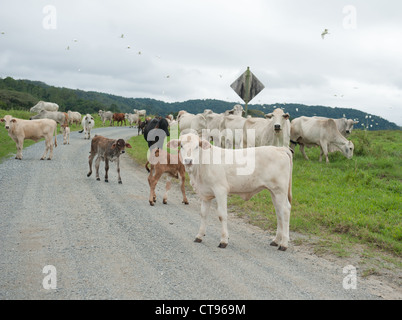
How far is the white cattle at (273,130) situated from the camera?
45.9 feet

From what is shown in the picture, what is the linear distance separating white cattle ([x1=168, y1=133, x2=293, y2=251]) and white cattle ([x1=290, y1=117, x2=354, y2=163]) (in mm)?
10644

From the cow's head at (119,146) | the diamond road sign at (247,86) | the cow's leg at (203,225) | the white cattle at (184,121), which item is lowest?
the cow's leg at (203,225)

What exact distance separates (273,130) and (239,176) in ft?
29.6

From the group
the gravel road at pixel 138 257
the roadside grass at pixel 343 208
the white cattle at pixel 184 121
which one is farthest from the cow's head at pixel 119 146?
the white cattle at pixel 184 121

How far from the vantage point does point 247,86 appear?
14.4 meters

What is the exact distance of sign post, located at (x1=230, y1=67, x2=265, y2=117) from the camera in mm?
14398

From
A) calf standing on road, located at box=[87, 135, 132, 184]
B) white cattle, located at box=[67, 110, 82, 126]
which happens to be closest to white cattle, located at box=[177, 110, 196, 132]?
calf standing on road, located at box=[87, 135, 132, 184]

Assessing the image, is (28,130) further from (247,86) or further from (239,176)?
(239,176)

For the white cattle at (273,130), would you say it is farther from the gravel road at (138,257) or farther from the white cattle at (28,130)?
the white cattle at (28,130)

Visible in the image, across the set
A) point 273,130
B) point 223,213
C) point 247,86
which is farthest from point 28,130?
point 223,213

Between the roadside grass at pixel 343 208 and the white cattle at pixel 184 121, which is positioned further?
the white cattle at pixel 184 121
